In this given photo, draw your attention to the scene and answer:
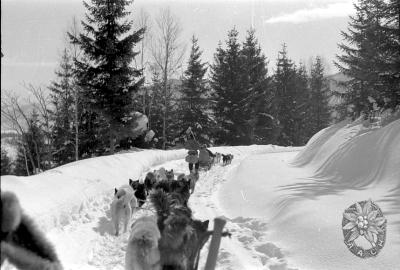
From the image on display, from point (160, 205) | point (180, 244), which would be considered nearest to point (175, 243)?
point (180, 244)

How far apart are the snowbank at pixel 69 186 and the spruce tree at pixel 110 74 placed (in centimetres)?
584

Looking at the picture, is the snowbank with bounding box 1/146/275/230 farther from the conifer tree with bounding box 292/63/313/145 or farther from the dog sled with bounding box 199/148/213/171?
the conifer tree with bounding box 292/63/313/145

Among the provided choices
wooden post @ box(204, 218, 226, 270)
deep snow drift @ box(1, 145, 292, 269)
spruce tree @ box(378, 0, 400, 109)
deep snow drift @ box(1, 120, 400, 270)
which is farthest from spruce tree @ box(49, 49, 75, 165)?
wooden post @ box(204, 218, 226, 270)

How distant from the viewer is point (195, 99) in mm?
39125

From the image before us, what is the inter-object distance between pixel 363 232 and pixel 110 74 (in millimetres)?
17779

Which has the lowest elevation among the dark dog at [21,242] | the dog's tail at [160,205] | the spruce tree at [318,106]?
the dog's tail at [160,205]

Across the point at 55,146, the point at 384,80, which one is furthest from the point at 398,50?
the point at 55,146

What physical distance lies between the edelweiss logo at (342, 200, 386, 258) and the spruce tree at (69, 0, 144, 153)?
14.1 meters

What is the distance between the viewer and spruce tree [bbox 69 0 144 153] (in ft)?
64.0

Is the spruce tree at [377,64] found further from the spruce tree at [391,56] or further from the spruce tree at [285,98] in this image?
the spruce tree at [285,98]

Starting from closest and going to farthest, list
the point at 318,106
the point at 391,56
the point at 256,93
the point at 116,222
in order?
the point at 116,222
the point at 391,56
the point at 256,93
the point at 318,106

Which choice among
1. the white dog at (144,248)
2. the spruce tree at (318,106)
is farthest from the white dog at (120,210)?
the spruce tree at (318,106)

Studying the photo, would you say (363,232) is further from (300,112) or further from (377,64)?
(300,112)

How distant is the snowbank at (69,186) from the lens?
6.55 m
